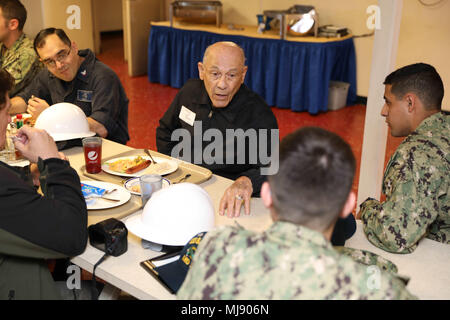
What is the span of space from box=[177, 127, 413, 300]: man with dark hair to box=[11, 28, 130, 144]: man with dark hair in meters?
1.98

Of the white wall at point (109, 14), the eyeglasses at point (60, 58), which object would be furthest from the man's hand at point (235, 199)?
the white wall at point (109, 14)

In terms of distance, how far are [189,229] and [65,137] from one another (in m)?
1.12

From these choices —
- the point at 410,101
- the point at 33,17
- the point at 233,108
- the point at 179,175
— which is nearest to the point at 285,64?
the point at 33,17

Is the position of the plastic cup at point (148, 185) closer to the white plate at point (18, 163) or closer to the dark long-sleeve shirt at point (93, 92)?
the white plate at point (18, 163)

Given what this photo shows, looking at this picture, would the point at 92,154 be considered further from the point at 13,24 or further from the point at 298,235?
the point at 13,24

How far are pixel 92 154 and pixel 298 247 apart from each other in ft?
Result: 4.71

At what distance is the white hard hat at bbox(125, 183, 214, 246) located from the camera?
1569 millimetres

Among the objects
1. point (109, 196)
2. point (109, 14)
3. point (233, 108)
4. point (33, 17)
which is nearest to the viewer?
point (109, 196)

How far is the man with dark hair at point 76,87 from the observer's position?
2.88 m

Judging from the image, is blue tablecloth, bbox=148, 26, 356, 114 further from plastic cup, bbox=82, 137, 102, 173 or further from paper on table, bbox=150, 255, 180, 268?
paper on table, bbox=150, 255, 180, 268

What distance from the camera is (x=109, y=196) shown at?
1957mm

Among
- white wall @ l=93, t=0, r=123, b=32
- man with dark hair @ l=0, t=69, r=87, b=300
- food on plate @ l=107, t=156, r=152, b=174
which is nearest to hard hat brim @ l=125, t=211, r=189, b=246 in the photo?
man with dark hair @ l=0, t=69, r=87, b=300

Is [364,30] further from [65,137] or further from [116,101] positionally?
[65,137]

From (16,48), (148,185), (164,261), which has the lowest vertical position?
(164,261)
